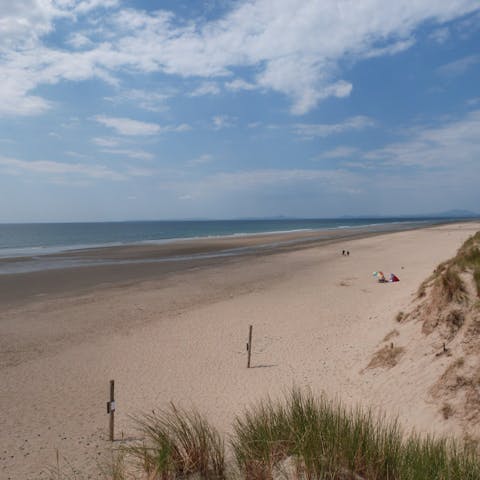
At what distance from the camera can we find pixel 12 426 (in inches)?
316

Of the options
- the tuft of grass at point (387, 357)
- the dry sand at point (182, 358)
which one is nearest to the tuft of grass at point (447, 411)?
the dry sand at point (182, 358)

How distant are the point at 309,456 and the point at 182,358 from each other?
8.15 metres

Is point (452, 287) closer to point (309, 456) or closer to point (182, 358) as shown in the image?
point (309, 456)

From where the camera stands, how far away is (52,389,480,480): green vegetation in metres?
3.97

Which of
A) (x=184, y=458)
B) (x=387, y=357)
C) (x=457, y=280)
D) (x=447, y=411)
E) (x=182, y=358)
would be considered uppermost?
(x=457, y=280)

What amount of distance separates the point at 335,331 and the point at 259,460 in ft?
31.9

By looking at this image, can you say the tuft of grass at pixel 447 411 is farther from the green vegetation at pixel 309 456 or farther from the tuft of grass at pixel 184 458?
the tuft of grass at pixel 184 458

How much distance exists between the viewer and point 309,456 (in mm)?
4062

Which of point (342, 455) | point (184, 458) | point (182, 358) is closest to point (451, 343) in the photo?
point (342, 455)

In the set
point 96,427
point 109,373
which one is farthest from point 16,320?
point 96,427

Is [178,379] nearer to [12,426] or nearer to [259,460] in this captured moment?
[12,426]

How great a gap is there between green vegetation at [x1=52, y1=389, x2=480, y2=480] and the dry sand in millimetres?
3053

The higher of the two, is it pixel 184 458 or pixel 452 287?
pixel 452 287

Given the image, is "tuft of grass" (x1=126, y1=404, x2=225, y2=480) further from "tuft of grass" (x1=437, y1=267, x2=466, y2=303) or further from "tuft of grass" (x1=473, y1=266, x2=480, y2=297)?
"tuft of grass" (x1=473, y1=266, x2=480, y2=297)
